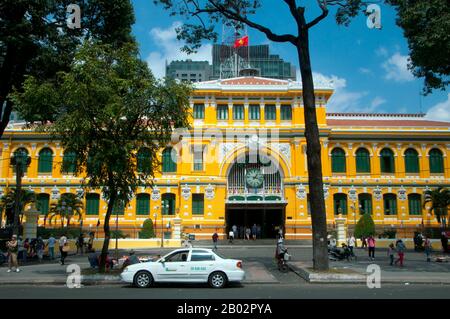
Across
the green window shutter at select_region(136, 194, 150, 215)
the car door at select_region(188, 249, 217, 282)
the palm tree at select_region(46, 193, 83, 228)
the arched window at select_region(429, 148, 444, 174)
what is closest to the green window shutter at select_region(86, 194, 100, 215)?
the palm tree at select_region(46, 193, 83, 228)

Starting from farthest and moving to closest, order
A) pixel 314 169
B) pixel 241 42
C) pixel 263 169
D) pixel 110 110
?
pixel 241 42
pixel 263 169
pixel 314 169
pixel 110 110

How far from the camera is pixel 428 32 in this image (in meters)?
19.9

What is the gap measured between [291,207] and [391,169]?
11.9m

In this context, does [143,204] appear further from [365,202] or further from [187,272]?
[187,272]

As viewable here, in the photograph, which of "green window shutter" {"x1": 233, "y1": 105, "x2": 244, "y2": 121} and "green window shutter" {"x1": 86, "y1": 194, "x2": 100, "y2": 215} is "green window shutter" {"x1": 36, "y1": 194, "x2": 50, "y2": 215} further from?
"green window shutter" {"x1": 233, "y1": 105, "x2": 244, "y2": 121}

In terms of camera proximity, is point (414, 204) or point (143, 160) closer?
point (143, 160)

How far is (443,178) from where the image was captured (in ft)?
155

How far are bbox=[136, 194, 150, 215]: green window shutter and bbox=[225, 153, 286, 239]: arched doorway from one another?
8.17m

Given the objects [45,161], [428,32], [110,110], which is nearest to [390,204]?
[428,32]

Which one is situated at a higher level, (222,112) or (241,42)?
(241,42)

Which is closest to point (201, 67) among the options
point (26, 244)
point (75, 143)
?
point (26, 244)

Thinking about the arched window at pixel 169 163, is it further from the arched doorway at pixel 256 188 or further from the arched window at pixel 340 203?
the arched window at pixel 340 203

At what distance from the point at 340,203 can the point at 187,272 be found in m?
34.8

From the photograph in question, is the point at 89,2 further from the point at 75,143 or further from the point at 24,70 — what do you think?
the point at 75,143
